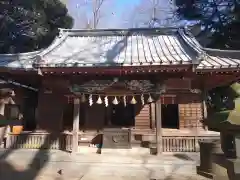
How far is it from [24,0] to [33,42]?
374 centimetres

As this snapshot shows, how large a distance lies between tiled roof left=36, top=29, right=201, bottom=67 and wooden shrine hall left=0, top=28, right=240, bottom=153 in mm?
45

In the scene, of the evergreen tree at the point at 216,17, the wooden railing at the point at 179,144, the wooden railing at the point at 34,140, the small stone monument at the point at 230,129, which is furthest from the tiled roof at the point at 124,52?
the evergreen tree at the point at 216,17

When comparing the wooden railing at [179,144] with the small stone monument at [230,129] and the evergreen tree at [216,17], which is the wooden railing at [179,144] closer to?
the small stone monument at [230,129]

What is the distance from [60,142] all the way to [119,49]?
5.31 metres

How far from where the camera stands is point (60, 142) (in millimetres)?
11742

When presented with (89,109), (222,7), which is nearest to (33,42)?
(89,109)

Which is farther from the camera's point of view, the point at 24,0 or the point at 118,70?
the point at 24,0

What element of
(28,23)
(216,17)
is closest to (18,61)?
(28,23)

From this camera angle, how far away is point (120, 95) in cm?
1106

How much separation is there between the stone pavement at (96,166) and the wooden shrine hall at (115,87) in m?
0.75

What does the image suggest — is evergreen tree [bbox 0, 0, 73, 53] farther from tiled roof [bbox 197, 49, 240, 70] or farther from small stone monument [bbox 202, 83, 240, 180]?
small stone monument [bbox 202, 83, 240, 180]

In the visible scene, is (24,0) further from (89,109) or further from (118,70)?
(118,70)

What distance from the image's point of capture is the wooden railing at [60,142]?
11.1 metres

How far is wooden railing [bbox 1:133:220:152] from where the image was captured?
1108 cm
